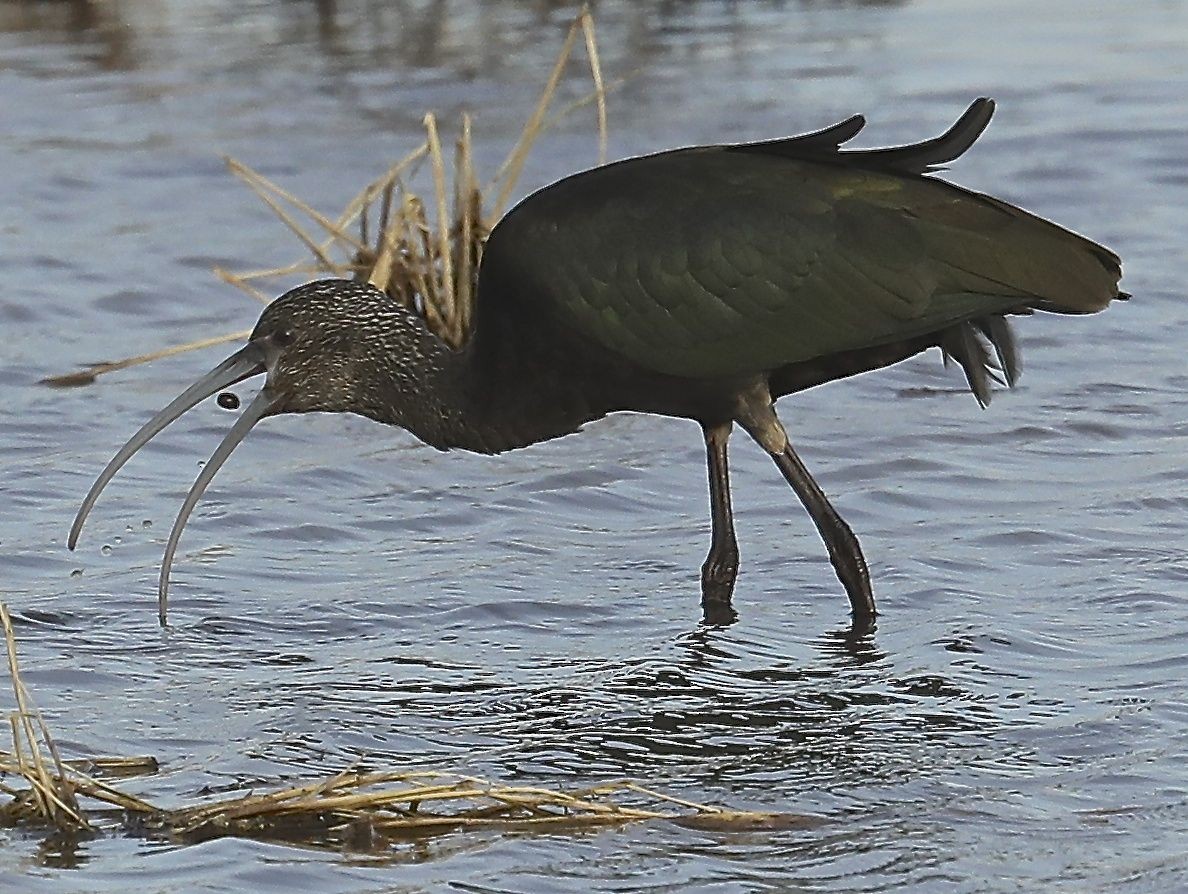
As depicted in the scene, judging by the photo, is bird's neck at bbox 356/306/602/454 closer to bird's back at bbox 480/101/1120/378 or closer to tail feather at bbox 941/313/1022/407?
bird's back at bbox 480/101/1120/378

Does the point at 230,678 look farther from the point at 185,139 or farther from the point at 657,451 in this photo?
the point at 185,139

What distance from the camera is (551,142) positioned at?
12.6m

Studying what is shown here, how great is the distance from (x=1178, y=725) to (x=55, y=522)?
10.3 feet

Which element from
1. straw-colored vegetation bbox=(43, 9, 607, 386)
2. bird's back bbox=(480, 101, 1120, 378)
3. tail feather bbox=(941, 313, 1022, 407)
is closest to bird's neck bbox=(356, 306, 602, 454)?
bird's back bbox=(480, 101, 1120, 378)

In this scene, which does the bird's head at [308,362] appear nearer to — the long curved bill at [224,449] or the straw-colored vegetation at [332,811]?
the long curved bill at [224,449]

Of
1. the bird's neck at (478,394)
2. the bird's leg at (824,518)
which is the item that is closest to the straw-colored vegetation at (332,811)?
the bird's leg at (824,518)

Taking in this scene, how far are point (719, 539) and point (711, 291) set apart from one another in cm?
63

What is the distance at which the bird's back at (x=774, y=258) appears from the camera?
6.27m

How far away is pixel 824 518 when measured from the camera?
646 cm

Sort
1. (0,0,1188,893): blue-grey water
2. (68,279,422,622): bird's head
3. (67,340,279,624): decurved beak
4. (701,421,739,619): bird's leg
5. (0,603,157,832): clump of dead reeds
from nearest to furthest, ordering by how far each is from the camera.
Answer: (0,603,157,832): clump of dead reeds < (0,0,1188,893): blue-grey water < (67,340,279,624): decurved beak < (68,279,422,622): bird's head < (701,421,739,619): bird's leg

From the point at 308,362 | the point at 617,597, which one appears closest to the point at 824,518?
the point at 617,597

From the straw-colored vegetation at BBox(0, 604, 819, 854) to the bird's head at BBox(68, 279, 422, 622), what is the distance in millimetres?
1560

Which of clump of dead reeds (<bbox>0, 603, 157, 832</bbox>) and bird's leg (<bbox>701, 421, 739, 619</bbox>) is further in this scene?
bird's leg (<bbox>701, 421, 739, 619</bbox>)

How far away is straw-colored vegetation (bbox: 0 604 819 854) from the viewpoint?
4.56 m
